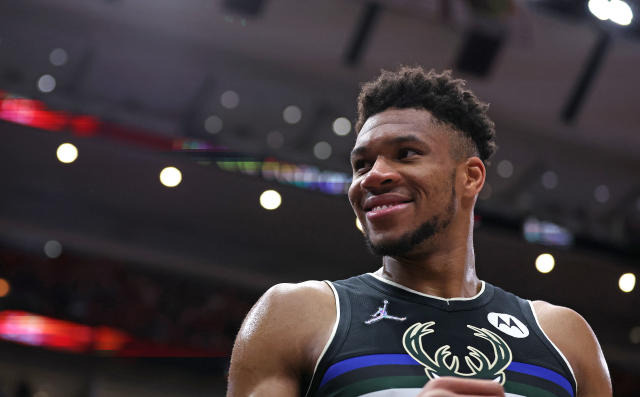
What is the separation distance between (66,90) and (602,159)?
583cm

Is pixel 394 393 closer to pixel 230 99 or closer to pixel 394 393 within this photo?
pixel 394 393

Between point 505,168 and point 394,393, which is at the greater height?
point 505,168

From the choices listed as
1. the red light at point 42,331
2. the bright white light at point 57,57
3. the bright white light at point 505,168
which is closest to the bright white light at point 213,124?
the bright white light at point 57,57

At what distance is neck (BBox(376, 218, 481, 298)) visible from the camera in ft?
5.82

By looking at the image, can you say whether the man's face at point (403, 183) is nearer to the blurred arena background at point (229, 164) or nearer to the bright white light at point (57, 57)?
the blurred arena background at point (229, 164)

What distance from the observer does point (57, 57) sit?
805 cm

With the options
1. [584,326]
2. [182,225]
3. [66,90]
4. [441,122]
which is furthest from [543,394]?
[182,225]

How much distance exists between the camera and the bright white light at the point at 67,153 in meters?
7.72

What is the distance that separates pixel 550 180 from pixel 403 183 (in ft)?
27.3

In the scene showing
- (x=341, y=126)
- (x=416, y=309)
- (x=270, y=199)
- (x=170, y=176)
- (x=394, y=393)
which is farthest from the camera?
(x=341, y=126)

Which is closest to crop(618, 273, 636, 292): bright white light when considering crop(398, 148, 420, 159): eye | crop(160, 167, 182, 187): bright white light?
crop(160, 167, 182, 187): bright white light

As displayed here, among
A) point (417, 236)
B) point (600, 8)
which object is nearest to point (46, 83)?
point (600, 8)

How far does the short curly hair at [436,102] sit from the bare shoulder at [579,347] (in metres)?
0.41

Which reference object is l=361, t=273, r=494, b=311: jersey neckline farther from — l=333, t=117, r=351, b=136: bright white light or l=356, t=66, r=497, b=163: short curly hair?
l=333, t=117, r=351, b=136: bright white light
